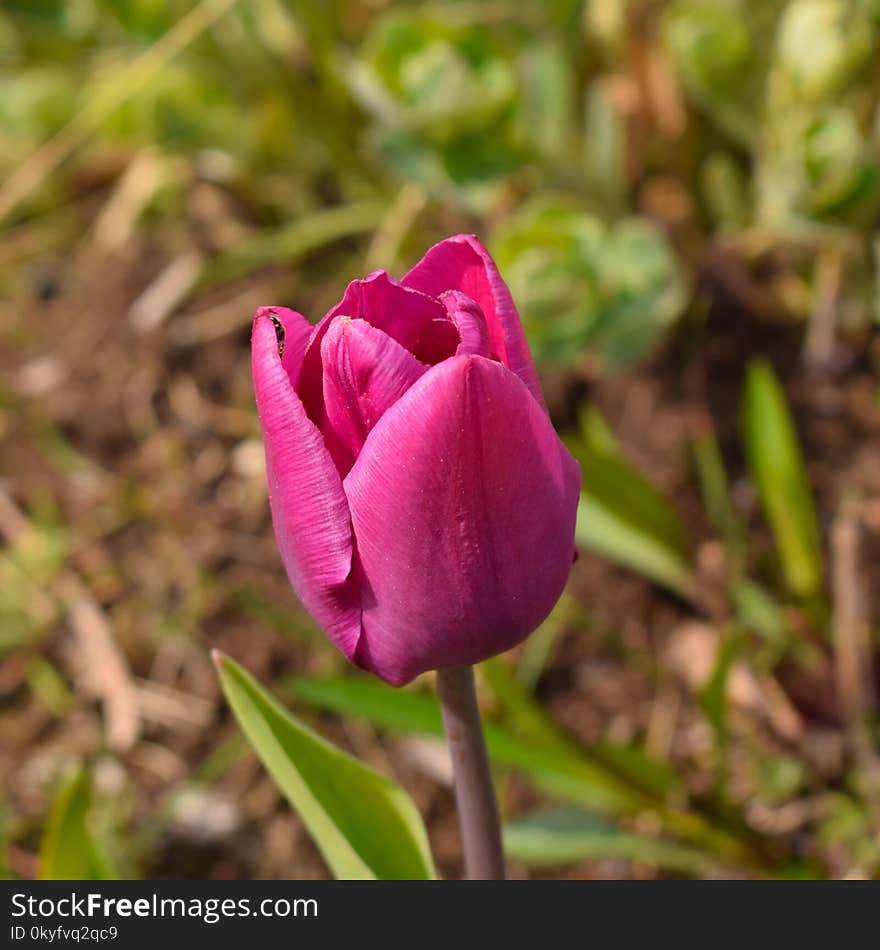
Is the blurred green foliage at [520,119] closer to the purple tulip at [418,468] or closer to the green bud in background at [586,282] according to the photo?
the green bud in background at [586,282]

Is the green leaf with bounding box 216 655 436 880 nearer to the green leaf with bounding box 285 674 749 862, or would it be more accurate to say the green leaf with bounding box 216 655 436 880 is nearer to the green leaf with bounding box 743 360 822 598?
the green leaf with bounding box 285 674 749 862

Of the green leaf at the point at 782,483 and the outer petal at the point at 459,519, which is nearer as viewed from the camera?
the outer petal at the point at 459,519

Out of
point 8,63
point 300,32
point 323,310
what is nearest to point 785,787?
point 323,310

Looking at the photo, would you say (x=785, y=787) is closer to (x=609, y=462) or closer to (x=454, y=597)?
(x=609, y=462)

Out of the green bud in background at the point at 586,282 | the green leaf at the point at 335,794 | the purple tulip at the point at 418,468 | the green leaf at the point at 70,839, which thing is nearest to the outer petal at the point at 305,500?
the purple tulip at the point at 418,468
